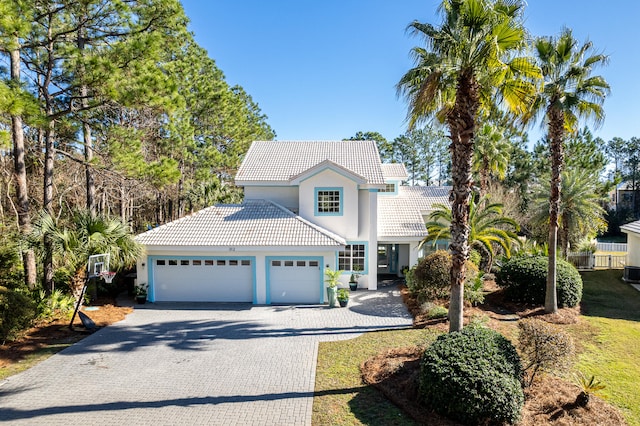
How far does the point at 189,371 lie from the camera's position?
34.4ft

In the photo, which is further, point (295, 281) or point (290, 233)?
point (290, 233)

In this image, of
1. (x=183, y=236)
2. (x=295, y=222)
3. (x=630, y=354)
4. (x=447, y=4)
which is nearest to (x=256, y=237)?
(x=295, y=222)

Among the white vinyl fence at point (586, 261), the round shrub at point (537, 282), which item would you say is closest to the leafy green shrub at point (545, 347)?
the round shrub at point (537, 282)

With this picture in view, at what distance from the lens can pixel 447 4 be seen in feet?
31.4

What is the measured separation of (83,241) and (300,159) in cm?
1251

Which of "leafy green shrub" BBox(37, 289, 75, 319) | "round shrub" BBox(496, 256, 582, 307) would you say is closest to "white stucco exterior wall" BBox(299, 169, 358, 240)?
"round shrub" BBox(496, 256, 582, 307)

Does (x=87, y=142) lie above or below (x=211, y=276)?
above

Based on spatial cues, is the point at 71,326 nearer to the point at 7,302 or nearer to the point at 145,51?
the point at 7,302

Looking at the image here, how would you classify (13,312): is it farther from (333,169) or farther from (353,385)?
(333,169)

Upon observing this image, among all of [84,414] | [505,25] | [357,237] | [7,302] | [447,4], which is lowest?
[84,414]

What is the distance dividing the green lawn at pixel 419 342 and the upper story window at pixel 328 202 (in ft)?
26.2

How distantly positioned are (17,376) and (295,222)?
38.8 feet

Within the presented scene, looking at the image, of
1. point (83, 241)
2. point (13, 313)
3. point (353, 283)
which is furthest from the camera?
point (353, 283)

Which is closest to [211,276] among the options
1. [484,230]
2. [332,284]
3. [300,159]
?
[332,284]
